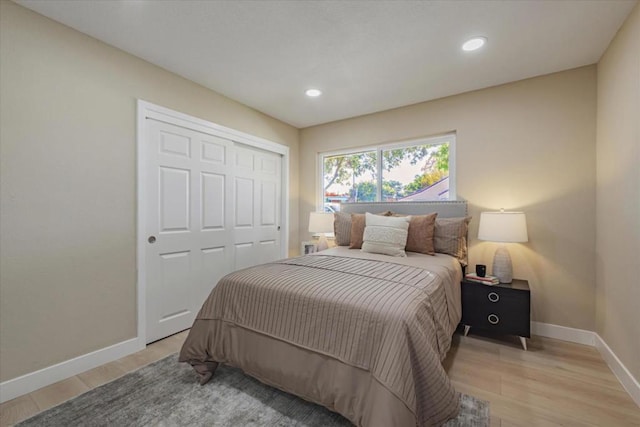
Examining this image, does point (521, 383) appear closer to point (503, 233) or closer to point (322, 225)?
point (503, 233)

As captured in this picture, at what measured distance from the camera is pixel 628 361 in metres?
1.76

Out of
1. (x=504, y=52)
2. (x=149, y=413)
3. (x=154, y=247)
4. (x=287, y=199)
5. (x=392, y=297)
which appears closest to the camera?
(x=392, y=297)

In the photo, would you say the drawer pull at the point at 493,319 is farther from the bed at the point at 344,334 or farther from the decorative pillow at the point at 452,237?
the decorative pillow at the point at 452,237

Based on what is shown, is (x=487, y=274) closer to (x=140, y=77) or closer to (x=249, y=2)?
(x=249, y=2)

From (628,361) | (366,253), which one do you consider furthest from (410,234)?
(628,361)

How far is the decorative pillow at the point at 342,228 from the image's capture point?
3182 mm

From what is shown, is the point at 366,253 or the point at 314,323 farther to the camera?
the point at 366,253

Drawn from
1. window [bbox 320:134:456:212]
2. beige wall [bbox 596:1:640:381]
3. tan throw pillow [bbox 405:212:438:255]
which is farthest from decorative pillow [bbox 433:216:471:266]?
beige wall [bbox 596:1:640:381]

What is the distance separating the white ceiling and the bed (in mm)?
1711

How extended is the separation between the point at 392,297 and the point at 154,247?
2.15m

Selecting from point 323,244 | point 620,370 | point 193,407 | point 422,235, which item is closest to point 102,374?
point 193,407

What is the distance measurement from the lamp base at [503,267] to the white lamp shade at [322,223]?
1858mm

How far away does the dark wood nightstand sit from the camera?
7.37ft

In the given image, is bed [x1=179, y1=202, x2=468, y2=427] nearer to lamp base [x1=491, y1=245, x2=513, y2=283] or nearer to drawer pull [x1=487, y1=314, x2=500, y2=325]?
drawer pull [x1=487, y1=314, x2=500, y2=325]
